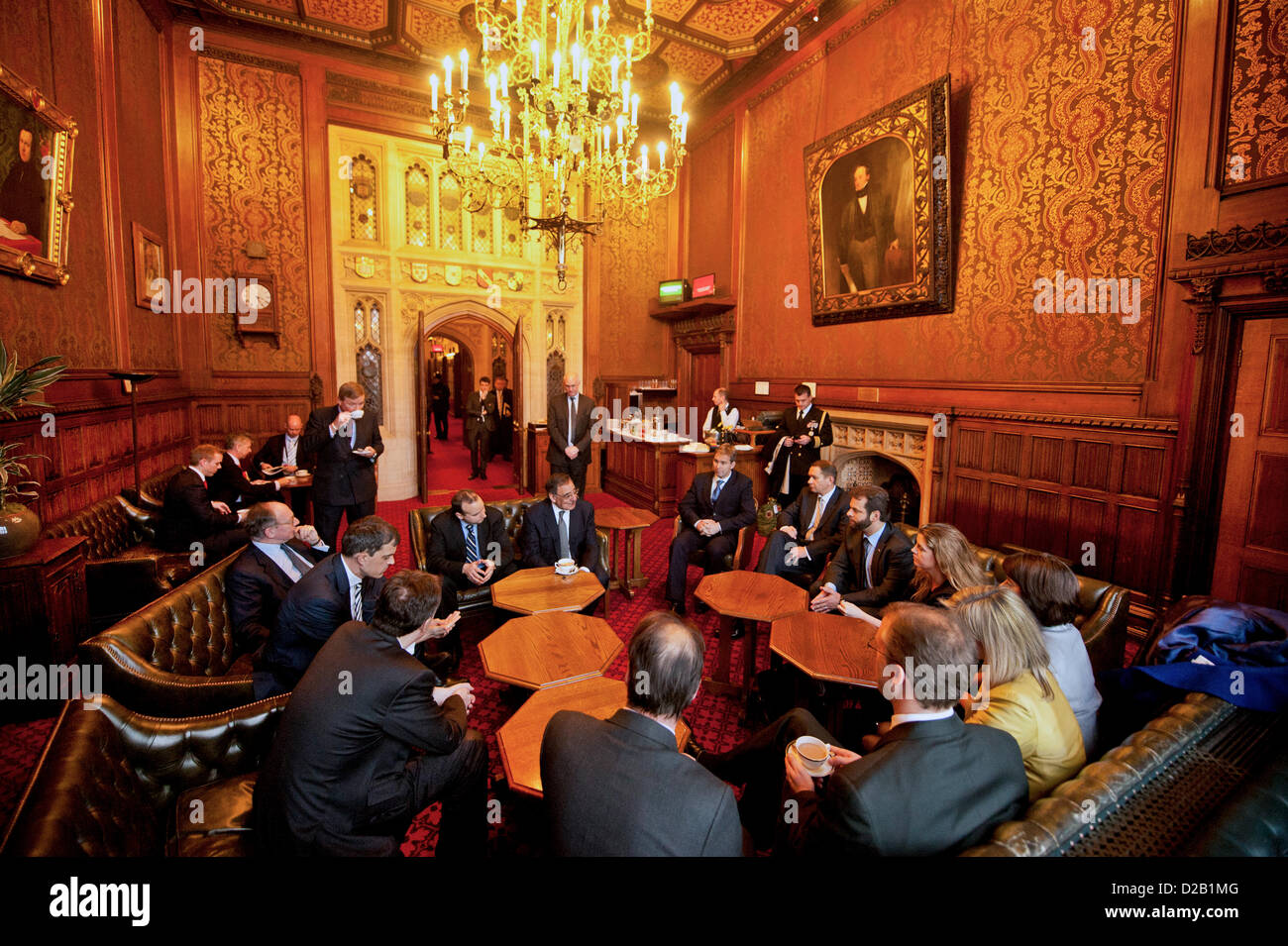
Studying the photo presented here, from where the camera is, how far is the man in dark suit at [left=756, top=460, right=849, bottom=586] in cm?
423

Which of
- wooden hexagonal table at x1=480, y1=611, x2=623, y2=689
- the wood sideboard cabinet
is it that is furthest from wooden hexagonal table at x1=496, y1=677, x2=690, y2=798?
the wood sideboard cabinet

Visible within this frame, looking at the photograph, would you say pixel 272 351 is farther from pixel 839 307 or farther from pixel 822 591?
pixel 822 591

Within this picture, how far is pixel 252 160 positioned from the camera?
731cm

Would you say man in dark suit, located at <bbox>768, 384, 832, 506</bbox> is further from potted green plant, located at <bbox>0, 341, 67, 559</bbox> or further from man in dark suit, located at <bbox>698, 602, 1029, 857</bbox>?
potted green plant, located at <bbox>0, 341, 67, 559</bbox>

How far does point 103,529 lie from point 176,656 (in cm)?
261

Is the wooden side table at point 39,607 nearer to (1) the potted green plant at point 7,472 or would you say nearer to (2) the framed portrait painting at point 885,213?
(1) the potted green plant at point 7,472

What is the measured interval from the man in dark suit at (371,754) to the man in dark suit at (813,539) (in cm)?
260

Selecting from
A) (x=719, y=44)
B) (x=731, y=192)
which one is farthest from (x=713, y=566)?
(x=719, y=44)

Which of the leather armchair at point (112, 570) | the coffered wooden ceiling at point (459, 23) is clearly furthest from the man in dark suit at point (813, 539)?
the coffered wooden ceiling at point (459, 23)

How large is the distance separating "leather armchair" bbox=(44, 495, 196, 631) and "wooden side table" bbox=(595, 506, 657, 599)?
3.08m

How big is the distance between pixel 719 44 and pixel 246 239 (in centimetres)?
660

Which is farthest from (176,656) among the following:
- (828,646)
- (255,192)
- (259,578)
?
(255,192)

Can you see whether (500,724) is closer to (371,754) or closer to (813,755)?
(371,754)

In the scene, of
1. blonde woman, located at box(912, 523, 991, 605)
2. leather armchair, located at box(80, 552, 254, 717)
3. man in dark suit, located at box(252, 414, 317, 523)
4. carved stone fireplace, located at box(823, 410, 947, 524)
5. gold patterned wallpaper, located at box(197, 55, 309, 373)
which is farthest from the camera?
gold patterned wallpaper, located at box(197, 55, 309, 373)
